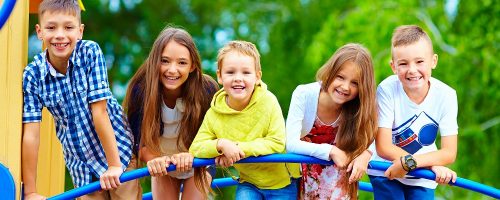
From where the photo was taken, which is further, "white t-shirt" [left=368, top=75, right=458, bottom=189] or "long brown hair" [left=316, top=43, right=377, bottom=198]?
"white t-shirt" [left=368, top=75, right=458, bottom=189]

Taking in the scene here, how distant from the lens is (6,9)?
18.3 ft

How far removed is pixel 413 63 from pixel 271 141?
2.57 feet

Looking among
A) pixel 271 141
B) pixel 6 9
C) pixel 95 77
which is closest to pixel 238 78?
pixel 271 141

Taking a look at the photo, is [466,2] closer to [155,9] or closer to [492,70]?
[492,70]

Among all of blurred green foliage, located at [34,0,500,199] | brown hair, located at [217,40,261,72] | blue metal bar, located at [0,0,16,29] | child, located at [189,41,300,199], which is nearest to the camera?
blue metal bar, located at [0,0,16,29]

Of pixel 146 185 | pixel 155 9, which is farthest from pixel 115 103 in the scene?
pixel 155 9

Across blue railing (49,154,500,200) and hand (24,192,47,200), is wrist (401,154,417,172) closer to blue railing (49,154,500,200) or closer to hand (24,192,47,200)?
blue railing (49,154,500,200)

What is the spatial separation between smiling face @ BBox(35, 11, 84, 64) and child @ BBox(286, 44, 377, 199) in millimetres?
1098

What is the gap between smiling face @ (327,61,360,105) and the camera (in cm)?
605

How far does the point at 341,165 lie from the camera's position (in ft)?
19.7

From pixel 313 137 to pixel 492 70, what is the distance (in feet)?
26.6

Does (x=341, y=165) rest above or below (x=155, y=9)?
below

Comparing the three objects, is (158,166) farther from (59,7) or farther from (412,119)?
(412,119)

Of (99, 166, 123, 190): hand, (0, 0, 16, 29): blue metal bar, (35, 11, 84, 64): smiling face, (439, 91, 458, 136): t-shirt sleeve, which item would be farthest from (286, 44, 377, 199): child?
(0, 0, 16, 29): blue metal bar
